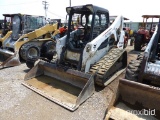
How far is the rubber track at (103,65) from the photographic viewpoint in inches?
178

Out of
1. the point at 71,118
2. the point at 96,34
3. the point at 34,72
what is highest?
the point at 96,34

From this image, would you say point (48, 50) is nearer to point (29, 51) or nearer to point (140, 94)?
point (29, 51)

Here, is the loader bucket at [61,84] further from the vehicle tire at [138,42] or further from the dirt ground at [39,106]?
the vehicle tire at [138,42]

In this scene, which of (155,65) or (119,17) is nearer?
(155,65)

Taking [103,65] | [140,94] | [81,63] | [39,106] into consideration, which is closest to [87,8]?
[81,63]

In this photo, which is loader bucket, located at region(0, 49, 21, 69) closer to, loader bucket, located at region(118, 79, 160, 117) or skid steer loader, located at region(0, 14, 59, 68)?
skid steer loader, located at region(0, 14, 59, 68)

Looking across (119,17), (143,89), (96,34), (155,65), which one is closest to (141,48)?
(119,17)

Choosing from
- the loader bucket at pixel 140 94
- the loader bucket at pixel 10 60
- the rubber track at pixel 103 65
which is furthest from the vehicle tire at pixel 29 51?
the loader bucket at pixel 140 94

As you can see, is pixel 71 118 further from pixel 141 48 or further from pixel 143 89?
pixel 141 48

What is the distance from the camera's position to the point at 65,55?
17.5 feet

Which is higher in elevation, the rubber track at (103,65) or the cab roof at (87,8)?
the cab roof at (87,8)

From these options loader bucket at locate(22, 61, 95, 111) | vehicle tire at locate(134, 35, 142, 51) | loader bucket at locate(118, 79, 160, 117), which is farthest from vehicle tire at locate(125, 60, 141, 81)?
vehicle tire at locate(134, 35, 142, 51)

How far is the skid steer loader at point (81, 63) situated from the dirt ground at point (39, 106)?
147mm

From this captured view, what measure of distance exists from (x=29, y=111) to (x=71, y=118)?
3.10ft
